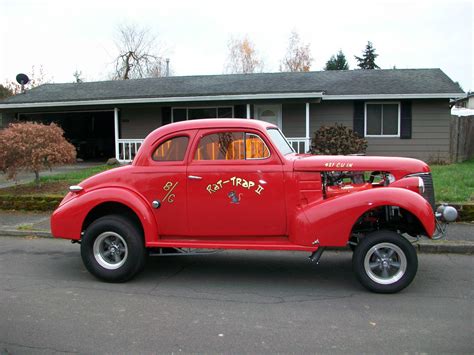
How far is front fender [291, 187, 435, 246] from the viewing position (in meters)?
5.02

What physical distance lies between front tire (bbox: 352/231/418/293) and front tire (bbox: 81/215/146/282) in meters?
2.56

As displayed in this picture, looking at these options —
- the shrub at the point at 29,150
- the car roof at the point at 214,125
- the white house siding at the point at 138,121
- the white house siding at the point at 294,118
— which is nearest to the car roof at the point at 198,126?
the car roof at the point at 214,125

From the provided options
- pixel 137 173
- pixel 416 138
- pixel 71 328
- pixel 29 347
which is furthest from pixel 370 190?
pixel 416 138

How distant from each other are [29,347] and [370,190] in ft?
12.0

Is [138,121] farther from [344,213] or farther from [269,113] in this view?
[344,213]

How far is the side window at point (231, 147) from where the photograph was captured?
217 inches

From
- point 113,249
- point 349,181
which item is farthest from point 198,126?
point 349,181

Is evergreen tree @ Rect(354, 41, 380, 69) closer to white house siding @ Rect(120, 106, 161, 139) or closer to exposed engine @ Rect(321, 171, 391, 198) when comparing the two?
white house siding @ Rect(120, 106, 161, 139)

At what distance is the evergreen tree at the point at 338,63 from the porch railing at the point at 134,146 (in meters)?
36.0

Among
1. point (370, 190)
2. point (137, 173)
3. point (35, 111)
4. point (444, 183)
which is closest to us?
point (370, 190)

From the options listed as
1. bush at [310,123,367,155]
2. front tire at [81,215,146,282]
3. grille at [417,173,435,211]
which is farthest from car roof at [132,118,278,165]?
bush at [310,123,367,155]

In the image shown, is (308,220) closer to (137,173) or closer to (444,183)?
(137,173)

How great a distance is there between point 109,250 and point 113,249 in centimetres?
6

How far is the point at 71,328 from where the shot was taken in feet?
13.9
